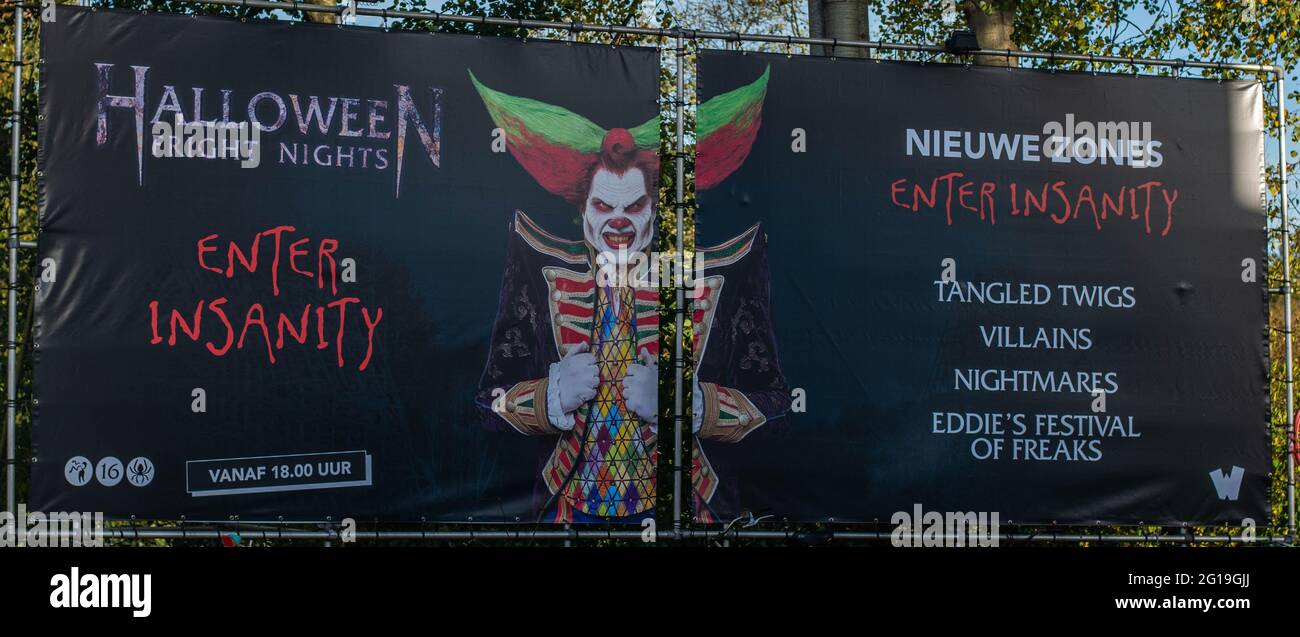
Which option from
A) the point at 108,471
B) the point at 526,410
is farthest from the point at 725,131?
the point at 108,471

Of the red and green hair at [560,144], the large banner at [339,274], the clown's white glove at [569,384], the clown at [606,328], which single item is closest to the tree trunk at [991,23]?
the clown at [606,328]

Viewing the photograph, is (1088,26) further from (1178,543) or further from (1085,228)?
(1178,543)

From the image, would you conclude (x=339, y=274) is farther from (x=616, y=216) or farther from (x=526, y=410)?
(x=616, y=216)

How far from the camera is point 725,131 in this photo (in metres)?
8.56

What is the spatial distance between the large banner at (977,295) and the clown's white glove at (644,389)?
0.28m

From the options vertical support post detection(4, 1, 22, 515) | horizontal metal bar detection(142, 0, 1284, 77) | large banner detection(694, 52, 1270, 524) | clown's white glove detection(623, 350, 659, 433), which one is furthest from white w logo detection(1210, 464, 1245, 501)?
vertical support post detection(4, 1, 22, 515)

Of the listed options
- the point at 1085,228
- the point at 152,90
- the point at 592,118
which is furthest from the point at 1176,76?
the point at 152,90

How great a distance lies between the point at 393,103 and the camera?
8289 millimetres

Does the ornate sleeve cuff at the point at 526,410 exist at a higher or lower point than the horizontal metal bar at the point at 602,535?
higher

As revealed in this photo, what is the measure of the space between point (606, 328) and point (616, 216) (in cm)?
64

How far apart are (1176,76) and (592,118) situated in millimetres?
3740

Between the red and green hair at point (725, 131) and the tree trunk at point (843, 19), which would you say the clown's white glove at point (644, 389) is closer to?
the red and green hair at point (725, 131)

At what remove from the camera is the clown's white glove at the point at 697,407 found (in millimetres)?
8391

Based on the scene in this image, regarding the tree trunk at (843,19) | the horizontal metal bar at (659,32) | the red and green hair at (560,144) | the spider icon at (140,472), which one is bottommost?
the spider icon at (140,472)
